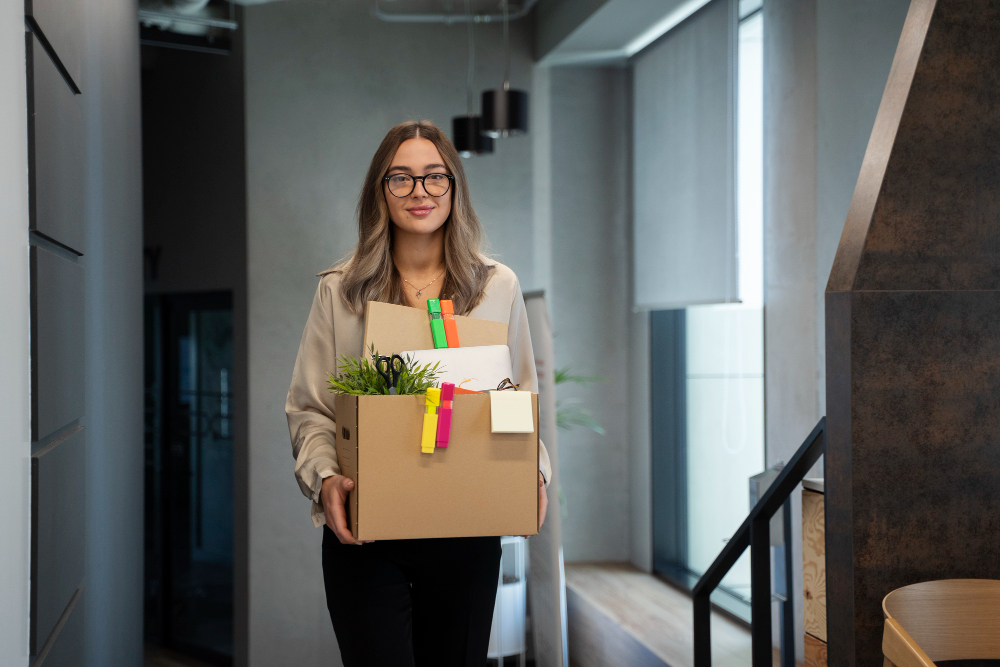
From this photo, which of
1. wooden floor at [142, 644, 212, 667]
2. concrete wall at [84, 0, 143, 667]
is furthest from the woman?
wooden floor at [142, 644, 212, 667]

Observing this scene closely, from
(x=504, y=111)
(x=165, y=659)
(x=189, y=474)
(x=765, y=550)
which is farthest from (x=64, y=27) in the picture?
(x=165, y=659)

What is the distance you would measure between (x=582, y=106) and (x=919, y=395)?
360cm

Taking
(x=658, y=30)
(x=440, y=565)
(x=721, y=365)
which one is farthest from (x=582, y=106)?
(x=440, y=565)

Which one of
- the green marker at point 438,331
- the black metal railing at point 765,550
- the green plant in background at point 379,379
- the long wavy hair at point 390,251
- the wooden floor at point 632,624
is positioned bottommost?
the wooden floor at point 632,624

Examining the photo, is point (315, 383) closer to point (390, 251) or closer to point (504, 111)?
point (390, 251)

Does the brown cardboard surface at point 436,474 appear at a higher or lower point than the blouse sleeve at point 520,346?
lower

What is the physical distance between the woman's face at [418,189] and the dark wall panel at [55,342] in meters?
0.56

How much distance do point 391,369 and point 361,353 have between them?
0.18 metres

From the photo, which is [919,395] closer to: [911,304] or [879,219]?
[911,304]

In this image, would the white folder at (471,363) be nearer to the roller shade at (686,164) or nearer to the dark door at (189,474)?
the roller shade at (686,164)

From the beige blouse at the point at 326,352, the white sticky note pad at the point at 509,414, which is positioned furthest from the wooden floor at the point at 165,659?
the white sticky note pad at the point at 509,414

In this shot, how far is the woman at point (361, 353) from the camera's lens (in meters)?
1.40

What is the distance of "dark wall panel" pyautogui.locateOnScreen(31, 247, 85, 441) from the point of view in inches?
44.0

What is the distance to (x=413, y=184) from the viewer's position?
1492mm
